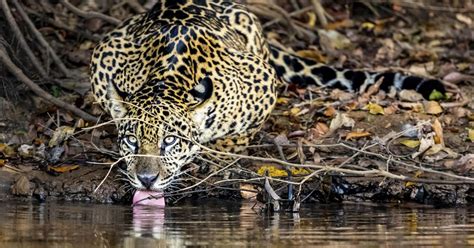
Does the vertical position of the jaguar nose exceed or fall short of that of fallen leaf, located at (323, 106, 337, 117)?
it falls short

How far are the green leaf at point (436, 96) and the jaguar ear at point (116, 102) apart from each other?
3622 mm

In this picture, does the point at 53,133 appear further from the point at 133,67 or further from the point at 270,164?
the point at 270,164

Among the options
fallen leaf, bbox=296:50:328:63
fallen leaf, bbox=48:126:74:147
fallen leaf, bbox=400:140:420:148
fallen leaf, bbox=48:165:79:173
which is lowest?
fallen leaf, bbox=48:165:79:173

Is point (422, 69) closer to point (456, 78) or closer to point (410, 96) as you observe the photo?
point (456, 78)

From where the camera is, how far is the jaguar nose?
10.0 metres

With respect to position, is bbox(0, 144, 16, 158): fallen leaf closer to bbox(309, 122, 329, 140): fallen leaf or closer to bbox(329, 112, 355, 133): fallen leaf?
bbox(309, 122, 329, 140): fallen leaf

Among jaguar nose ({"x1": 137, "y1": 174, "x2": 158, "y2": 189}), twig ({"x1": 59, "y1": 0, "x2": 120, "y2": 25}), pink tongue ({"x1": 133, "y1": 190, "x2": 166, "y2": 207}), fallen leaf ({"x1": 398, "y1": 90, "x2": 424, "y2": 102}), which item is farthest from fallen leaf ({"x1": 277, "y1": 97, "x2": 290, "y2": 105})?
jaguar nose ({"x1": 137, "y1": 174, "x2": 158, "y2": 189})

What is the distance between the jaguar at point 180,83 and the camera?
10328 millimetres

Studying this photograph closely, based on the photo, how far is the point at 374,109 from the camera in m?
12.8

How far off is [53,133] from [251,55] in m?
1.89

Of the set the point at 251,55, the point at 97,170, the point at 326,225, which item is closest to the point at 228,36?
the point at 251,55

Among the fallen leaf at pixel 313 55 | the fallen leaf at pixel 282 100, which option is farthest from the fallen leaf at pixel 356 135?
the fallen leaf at pixel 313 55

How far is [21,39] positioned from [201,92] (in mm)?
2892

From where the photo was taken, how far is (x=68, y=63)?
14406mm
